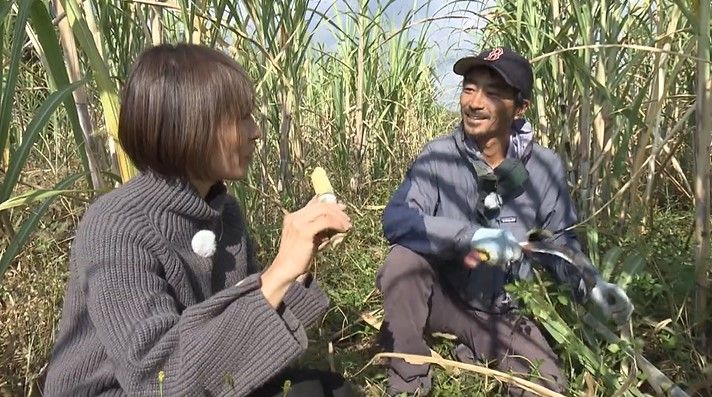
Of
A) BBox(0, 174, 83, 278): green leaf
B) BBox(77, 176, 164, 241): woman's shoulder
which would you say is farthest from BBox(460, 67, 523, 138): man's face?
BBox(0, 174, 83, 278): green leaf

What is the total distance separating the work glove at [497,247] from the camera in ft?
4.46

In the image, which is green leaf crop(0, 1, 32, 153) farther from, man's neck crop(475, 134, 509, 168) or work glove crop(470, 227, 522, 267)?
man's neck crop(475, 134, 509, 168)

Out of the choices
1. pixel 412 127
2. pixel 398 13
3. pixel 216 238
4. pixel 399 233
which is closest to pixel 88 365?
pixel 216 238

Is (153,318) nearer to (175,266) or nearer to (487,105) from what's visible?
(175,266)

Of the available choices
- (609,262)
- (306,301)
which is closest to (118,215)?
(306,301)

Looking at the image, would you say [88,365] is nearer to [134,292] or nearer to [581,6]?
[134,292]

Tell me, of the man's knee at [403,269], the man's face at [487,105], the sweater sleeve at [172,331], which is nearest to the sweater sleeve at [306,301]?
the sweater sleeve at [172,331]

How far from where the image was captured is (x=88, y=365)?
96 cm

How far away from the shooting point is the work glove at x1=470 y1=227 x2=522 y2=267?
1.36 meters

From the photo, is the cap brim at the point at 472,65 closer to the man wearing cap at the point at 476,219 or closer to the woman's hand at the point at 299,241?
the man wearing cap at the point at 476,219

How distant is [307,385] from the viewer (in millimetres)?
1111

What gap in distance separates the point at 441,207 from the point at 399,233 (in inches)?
7.1

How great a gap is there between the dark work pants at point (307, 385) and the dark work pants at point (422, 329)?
445mm

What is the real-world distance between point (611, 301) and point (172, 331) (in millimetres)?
810
